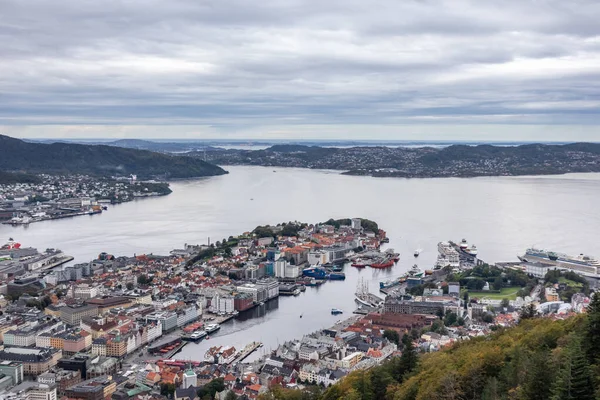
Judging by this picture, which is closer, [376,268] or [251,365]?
[251,365]

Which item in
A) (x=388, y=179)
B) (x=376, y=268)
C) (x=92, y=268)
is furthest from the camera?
(x=388, y=179)

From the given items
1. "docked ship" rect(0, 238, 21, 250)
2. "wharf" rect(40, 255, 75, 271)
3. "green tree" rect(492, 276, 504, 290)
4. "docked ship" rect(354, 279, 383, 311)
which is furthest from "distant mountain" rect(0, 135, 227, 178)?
"green tree" rect(492, 276, 504, 290)

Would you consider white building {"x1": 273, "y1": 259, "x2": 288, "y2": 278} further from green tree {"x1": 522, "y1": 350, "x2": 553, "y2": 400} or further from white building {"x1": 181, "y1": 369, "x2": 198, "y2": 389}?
green tree {"x1": 522, "y1": 350, "x2": 553, "y2": 400}

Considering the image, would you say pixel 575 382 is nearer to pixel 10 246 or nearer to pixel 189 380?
pixel 189 380

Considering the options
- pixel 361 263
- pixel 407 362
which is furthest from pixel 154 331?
pixel 361 263

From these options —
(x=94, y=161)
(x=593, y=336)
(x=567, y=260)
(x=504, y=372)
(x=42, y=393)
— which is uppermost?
(x=593, y=336)

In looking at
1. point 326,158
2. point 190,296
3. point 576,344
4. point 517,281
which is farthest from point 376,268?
point 326,158

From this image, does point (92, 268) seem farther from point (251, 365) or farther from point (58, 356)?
point (251, 365)
